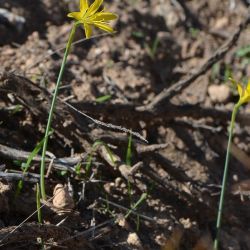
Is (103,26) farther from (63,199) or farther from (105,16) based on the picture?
(63,199)

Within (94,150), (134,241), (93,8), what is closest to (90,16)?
(93,8)

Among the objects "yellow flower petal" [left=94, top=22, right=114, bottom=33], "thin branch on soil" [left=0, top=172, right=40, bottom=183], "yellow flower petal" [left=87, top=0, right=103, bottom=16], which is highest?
"yellow flower petal" [left=87, top=0, right=103, bottom=16]

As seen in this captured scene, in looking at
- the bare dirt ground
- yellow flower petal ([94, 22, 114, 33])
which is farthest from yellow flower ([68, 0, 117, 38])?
the bare dirt ground

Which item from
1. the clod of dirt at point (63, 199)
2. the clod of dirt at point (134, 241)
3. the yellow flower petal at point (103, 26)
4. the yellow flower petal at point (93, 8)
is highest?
the yellow flower petal at point (93, 8)

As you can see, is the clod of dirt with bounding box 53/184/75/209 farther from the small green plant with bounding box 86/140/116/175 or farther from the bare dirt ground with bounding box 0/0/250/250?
the small green plant with bounding box 86/140/116/175

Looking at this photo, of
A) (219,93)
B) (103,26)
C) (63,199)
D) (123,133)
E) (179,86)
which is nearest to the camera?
(103,26)

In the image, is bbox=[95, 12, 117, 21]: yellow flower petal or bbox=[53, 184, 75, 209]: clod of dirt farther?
bbox=[53, 184, 75, 209]: clod of dirt

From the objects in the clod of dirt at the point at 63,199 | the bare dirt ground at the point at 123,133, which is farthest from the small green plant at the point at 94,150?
the clod of dirt at the point at 63,199

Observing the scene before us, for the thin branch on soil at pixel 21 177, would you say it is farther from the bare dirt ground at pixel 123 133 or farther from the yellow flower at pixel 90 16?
the yellow flower at pixel 90 16
